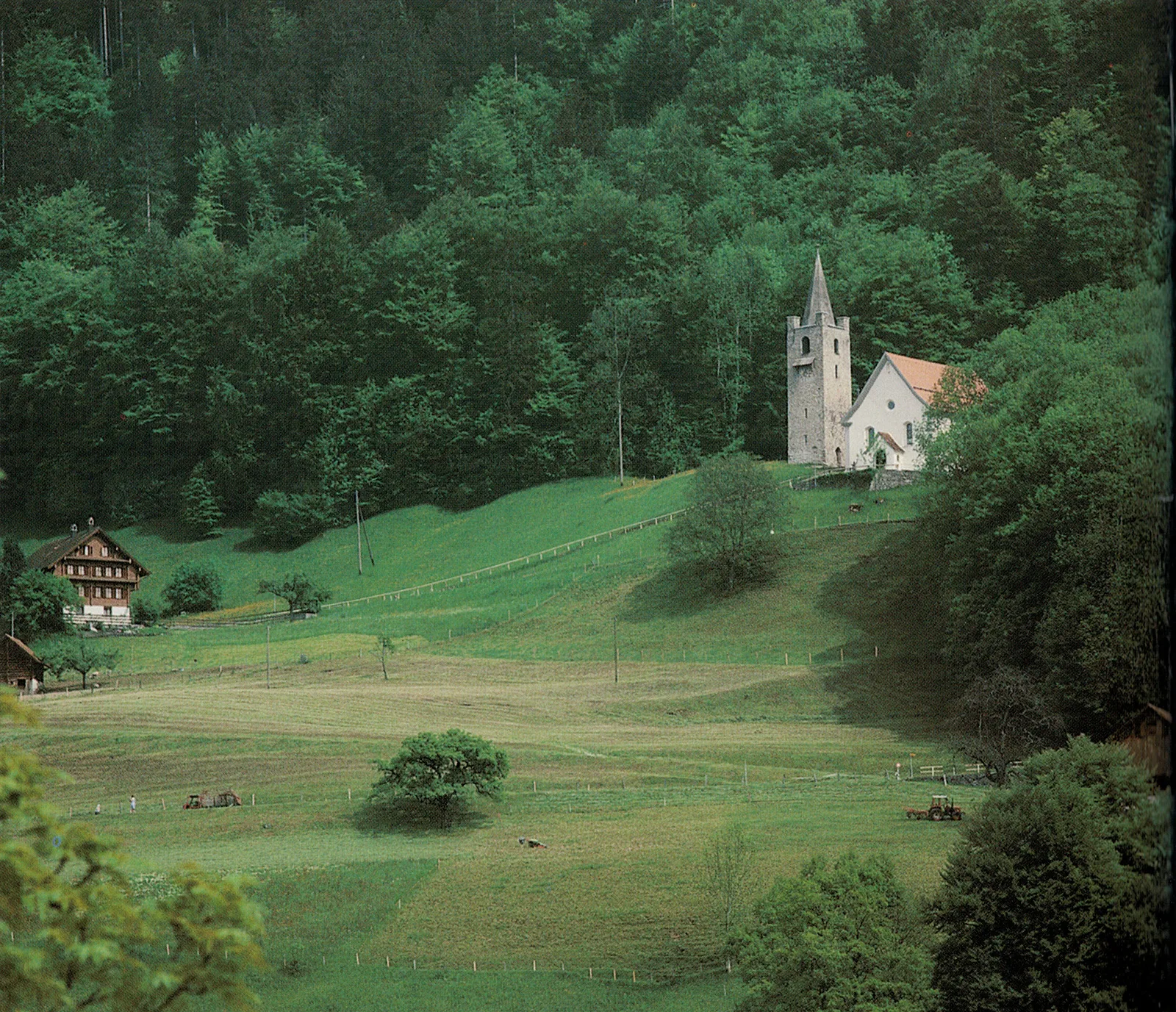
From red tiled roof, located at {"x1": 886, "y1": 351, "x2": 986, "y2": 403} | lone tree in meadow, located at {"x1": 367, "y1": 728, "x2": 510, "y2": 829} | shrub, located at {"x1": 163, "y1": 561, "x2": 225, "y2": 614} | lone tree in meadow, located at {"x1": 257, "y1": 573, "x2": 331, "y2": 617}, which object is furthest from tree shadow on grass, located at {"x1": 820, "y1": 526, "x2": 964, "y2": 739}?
shrub, located at {"x1": 163, "y1": 561, "x2": 225, "y2": 614}

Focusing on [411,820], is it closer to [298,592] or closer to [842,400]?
[298,592]

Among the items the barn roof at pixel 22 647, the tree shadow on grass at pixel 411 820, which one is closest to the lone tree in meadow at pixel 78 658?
the barn roof at pixel 22 647

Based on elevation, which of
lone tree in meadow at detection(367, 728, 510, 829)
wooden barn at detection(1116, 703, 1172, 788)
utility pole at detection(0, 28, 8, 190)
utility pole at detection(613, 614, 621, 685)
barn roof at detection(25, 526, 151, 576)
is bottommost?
lone tree in meadow at detection(367, 728, 510, 829)

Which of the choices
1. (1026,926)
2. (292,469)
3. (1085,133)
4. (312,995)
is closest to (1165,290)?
(1026,926)

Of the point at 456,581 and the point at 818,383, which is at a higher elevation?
the point at 818,383

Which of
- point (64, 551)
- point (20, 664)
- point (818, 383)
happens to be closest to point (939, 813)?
point (20, 664)

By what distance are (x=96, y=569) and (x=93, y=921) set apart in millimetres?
83754

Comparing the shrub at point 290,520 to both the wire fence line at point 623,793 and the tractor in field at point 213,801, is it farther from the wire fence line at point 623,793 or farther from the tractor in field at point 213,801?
the tractor in field at point 213,801

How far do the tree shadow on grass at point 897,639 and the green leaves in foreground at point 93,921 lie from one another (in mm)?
48287

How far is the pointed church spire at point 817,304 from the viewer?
92.0 m

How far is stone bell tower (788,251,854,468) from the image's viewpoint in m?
89.0

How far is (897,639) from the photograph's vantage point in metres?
62.2

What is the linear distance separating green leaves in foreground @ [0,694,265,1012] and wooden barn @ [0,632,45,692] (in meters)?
63.6

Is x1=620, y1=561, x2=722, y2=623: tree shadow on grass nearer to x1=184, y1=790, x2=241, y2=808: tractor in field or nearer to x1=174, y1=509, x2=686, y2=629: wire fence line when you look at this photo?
x1=174, y1=509, x2=686, y2=629: wire fence line
